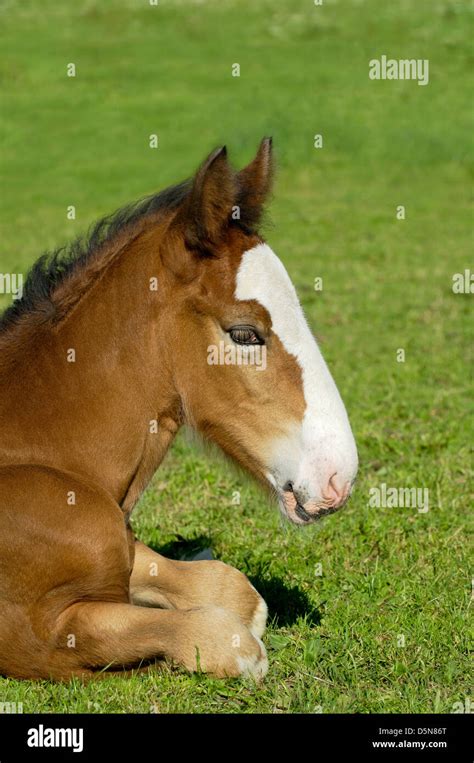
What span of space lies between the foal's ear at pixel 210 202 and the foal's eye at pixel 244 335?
→ 1.24 ft

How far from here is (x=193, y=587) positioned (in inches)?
Answer: 211

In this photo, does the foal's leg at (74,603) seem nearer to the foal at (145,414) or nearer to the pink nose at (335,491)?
the foal at (145,414)

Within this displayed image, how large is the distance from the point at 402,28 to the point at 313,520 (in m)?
29.3

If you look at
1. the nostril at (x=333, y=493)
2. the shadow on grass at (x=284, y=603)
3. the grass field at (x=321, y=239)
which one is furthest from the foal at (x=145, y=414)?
the shadow on grass at (x=284, y=603)

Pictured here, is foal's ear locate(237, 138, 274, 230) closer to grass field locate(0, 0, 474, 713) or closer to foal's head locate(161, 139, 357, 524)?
foal's head locate(161, 139, 357, 524)

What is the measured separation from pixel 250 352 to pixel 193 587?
51.5 inches

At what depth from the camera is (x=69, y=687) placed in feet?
15.9

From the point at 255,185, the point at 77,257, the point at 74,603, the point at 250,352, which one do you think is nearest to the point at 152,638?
the point at 74,603

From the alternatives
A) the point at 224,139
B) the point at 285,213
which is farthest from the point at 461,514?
the point at 224,139

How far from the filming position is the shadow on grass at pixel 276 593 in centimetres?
572

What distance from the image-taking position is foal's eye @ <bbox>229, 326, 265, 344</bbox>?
4676 mm
